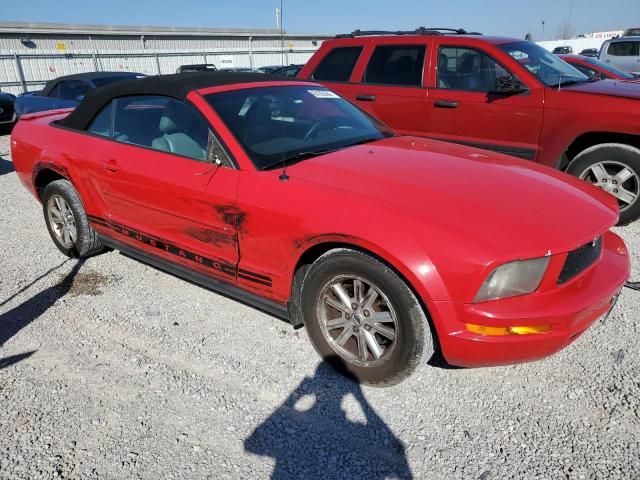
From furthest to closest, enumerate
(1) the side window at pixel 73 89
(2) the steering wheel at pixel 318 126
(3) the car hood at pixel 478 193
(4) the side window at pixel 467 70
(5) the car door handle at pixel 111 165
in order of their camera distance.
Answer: (1) the side window at pixel 73 89 → (4) the side window at pixel 467 70 → (5) the car door handle at pixel 111 165 → (2) the steering wheel at pixel 318 126 → (3) the car hood at pixel 478 193

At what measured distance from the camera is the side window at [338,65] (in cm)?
638

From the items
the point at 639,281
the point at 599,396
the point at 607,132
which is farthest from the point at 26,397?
the point at 607,132

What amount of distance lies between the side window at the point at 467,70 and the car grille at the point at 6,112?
10116 mm

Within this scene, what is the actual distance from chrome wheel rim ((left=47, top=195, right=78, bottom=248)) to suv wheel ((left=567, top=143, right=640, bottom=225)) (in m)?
4.66

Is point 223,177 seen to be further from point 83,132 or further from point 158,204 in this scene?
point 83,132

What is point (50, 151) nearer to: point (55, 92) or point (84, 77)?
point (84, 77)

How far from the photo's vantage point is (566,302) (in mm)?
2340

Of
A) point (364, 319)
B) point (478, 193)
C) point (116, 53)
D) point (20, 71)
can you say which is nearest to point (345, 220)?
point (364, 319)

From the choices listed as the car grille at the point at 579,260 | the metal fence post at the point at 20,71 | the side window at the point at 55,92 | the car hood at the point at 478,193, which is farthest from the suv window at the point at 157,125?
the metal fence post at the point at 20,71

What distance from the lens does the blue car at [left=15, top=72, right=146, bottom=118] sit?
9.25 m

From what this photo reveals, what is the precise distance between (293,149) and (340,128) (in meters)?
0.58

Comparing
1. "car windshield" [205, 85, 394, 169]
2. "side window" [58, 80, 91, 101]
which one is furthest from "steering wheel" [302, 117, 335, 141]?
"side window" [58, 80, 91, 101]

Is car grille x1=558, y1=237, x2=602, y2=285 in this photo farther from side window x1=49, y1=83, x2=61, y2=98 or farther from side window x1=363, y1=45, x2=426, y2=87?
side window x1=49, y1=83, x2=61, y2=98

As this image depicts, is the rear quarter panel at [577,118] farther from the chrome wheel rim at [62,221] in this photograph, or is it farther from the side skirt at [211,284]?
the chrome wheel rim at [62,221]
